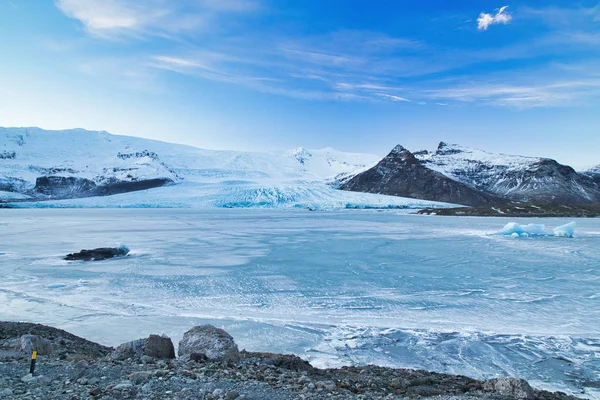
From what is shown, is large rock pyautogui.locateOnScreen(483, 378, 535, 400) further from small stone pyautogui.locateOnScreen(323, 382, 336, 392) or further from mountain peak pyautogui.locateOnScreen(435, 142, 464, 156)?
mountain peak pyautogui.locateOnScreen(435, 142, 464, 156)

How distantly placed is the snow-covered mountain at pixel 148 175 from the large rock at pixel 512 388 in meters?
59.9

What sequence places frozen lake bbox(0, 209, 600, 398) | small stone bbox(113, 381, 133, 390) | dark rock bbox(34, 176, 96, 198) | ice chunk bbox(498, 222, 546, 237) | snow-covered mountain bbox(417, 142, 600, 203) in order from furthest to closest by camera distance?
snow-covered mountain bbox(417, 142, 600, 203)
dark rock bbox(34, 176, 96, 198)
ice chunk bbox(498, 222, 546, 237)
frozen lake bbox(0, 209, 600, 398)
small stone bbox(113, 381, 133, 390)

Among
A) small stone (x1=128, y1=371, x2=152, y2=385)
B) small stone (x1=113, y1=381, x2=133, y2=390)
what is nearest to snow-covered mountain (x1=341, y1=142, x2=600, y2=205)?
small stone (x1=128, y1=371, x2=152, y2=385)

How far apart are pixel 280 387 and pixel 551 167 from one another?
499ft

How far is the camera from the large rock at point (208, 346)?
161 inches

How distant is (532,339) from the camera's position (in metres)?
5.87

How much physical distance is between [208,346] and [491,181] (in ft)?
489

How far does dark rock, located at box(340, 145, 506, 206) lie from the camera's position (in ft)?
386

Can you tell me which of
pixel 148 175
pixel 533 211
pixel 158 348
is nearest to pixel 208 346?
pixel 158 348

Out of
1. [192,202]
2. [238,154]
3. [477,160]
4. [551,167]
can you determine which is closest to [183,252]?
[192,202]

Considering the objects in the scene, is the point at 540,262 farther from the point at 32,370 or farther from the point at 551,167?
the point at 551,167

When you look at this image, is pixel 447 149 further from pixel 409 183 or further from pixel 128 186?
pixel 128 186

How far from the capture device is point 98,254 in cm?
1420

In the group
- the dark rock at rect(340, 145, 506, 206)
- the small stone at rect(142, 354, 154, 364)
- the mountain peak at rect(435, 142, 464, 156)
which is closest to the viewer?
the small stone at rect(142, 354, 154, 364)
